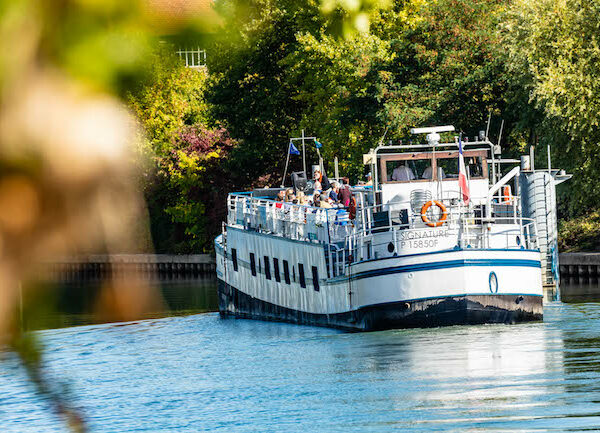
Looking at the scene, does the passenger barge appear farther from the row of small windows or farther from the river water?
the river water

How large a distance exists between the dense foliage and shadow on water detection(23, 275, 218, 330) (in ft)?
25.6

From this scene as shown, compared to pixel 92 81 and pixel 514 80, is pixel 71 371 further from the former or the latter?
pixel 514 80

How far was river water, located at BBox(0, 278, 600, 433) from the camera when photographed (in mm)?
17062

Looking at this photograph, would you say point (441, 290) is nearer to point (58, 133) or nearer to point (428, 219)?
point (428, 219)

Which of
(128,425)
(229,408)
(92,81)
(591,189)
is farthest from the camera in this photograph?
(591,189)

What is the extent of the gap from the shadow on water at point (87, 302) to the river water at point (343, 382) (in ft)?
5.16

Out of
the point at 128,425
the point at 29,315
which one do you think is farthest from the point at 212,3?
the point at 128,425

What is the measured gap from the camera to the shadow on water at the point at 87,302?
1.97 meters

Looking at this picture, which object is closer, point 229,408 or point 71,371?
point 229,408

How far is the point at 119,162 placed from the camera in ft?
6.07

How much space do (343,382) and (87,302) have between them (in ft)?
19.1

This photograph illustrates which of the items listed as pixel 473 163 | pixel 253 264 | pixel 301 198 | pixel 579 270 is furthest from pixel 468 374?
pixel 579 270

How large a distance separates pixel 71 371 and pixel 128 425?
24.6 ft

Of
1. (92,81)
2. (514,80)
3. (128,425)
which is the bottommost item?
(128,425)
